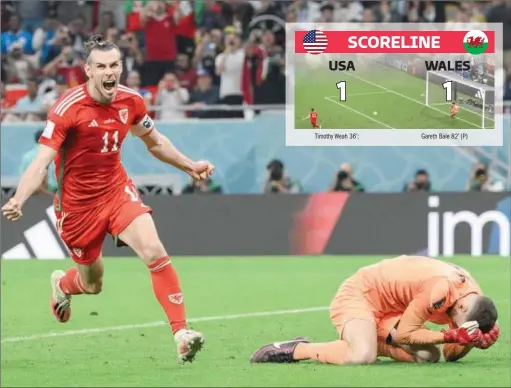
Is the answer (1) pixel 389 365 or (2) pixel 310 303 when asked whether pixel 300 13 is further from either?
(1) pixel 389 365

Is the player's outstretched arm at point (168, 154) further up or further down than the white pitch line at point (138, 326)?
further up

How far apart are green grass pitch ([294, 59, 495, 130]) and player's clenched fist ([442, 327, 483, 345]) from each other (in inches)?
74.1

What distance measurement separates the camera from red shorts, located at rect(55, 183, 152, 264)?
9.22 meters

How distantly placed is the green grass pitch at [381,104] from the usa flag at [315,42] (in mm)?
212

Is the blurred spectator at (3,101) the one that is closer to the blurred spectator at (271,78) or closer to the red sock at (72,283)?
the blurred spectator at (271,78)

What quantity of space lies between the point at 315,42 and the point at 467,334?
2.74 m

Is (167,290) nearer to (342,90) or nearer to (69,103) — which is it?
(69,103)

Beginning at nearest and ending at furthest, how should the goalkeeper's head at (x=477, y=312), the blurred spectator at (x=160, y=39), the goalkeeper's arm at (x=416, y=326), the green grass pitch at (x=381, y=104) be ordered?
the goalkeeper's head at (x=477, y=312) → the goalkeeper's arm at (x=416, y=326) → the green grass pitch at (x=381, y=104) → the blurred spectator at (x=160, y=39)

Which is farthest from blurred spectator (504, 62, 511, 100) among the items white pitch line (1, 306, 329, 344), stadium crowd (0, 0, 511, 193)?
white pitch line (1, 306, 329, 344)

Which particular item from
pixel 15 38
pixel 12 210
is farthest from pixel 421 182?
pixel 12 210

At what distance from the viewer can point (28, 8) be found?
2180 centimetres

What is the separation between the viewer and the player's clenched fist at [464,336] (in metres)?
8.24

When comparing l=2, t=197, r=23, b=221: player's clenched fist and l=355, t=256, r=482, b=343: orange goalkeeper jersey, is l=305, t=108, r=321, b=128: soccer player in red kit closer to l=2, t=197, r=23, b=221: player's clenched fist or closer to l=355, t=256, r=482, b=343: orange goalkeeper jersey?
l=355, t=256, r=482, b=343: orange goalkeeper jersey

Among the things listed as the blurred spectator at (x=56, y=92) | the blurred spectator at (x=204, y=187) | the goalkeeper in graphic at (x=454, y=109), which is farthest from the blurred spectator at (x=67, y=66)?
the goalkeeper in graphic at (x=454, y=109)
